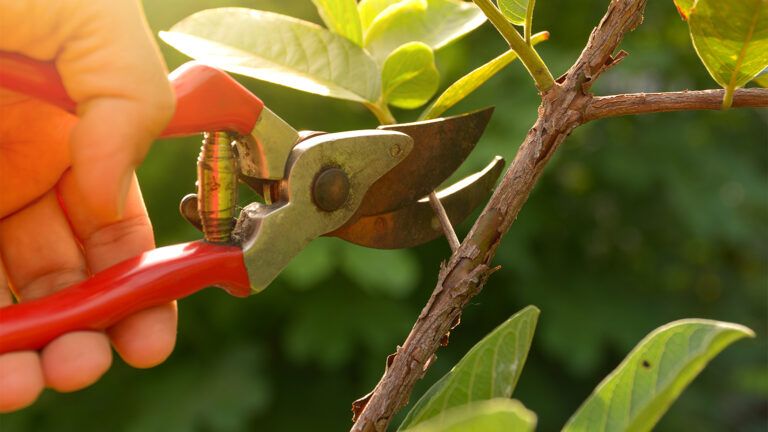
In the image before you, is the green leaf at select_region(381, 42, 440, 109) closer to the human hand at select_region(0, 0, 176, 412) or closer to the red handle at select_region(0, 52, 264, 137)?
the red handle at select_region(0, 52, 264, 137)

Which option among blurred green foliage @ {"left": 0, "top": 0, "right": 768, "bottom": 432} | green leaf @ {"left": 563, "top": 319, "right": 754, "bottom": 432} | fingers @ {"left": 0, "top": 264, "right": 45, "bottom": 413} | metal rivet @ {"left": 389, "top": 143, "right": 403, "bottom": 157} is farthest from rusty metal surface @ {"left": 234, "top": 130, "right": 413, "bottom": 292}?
blurred green foliage @ {"left": 0, "top": 0, "right": 768, "bottom": 432}

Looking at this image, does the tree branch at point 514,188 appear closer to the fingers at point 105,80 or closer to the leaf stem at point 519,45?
the leaf stem at point 519,45

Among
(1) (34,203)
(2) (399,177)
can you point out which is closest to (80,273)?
(1) (34,203)

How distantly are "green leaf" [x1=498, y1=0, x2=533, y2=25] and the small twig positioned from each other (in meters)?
0.20

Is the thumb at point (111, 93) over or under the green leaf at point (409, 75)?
over

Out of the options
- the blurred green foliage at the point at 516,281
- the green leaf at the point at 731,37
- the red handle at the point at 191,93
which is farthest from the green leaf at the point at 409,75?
the blurred green foliage at the point at 516,281

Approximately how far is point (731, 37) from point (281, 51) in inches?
16.3

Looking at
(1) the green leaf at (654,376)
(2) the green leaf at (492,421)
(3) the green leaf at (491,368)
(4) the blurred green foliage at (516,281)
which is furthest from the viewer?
(4) the blurred green foliage at (516,281)

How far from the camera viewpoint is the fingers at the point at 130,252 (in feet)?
2.71

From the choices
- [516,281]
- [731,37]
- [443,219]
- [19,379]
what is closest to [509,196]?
[443,219]

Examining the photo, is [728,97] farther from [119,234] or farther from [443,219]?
[119,234]

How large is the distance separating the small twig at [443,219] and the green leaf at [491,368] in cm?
18

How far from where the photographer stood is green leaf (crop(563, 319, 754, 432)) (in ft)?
1.92

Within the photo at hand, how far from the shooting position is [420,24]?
94cm
